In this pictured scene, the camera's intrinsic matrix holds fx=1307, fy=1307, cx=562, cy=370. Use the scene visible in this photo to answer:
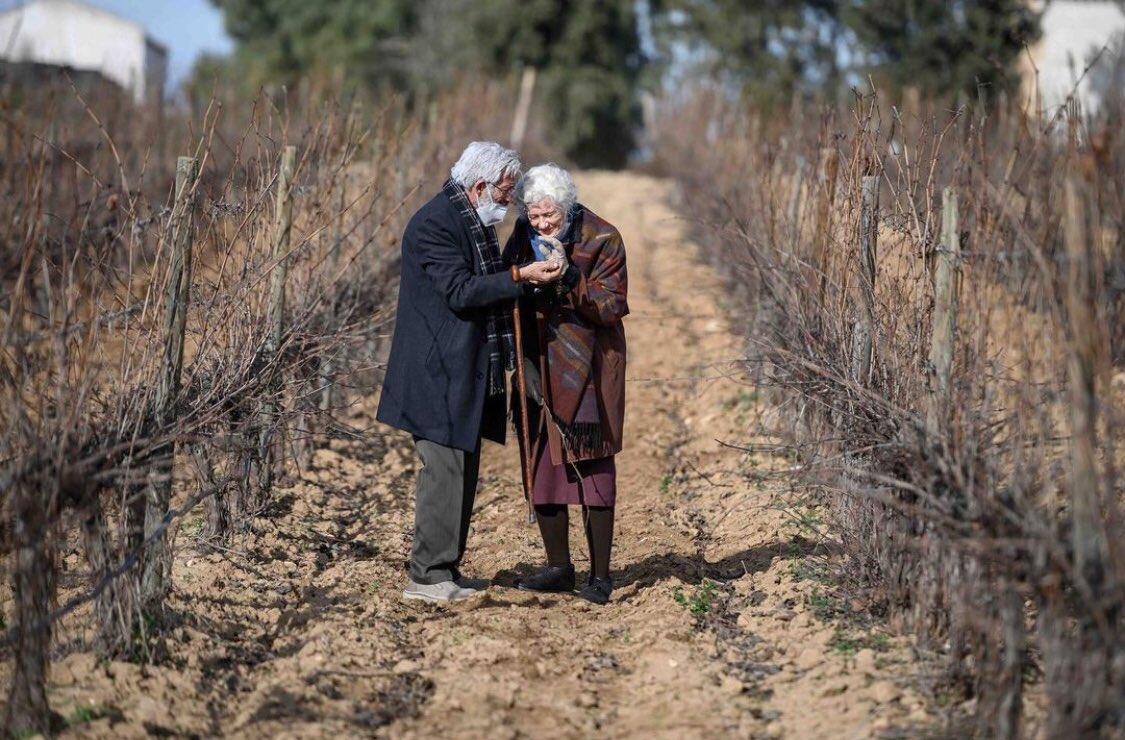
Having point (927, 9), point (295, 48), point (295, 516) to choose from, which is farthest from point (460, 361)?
point (295, 48)

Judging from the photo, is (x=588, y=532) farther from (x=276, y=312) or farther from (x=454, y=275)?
(x=276, y=312)

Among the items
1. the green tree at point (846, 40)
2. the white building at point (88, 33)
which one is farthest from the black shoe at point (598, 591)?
the white building at point (88, 33)

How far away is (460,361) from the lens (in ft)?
15.3

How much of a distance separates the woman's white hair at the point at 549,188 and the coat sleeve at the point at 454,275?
0.98 feet

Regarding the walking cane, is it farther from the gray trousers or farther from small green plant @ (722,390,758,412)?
small green plant @ (722,390,758,412)

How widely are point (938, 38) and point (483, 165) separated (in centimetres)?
1594

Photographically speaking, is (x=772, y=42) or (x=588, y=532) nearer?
(x=588, y=532)

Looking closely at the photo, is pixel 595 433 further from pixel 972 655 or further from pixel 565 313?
pixel 972 655

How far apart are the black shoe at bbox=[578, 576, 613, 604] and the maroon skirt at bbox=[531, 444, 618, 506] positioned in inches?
12.1

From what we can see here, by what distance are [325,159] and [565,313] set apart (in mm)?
2308

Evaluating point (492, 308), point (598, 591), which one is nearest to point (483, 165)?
point (492, 308)

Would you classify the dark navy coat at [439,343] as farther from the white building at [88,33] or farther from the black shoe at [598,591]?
the white building at [88,33]

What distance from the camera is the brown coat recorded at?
4.68m

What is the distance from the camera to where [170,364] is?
14.1ft
